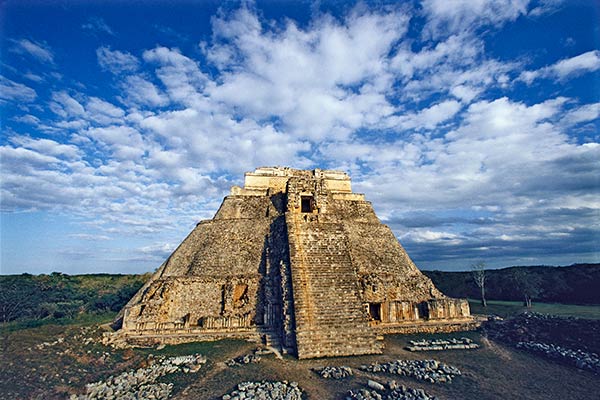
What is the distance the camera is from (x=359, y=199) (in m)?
27.5

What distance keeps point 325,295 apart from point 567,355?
10.1 meters

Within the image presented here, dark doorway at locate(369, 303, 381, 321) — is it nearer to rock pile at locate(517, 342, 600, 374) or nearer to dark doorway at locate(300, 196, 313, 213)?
rock pile at locate(517, 342, 600, 374)

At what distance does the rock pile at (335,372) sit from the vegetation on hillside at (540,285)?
74.3 feet

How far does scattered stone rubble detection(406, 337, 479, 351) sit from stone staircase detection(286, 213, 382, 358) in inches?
81.4

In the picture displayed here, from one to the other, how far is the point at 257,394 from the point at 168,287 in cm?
1055

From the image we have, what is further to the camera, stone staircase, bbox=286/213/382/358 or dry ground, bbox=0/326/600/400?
stone staircase, bbox=286/213/382/358

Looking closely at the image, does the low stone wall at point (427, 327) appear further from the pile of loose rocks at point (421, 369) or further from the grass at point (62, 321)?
the grass at point (62, 321)

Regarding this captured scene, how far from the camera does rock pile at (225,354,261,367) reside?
12359 mm

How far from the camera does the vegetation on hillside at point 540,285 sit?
90.3 feet

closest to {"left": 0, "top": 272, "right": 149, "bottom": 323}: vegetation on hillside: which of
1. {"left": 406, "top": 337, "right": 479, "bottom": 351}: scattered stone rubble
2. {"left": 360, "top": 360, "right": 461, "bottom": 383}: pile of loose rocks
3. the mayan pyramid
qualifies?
the mayan pyramid

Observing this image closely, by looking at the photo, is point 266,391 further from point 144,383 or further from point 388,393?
point 144,383

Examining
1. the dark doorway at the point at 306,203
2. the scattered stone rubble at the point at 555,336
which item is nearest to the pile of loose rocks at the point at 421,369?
the scattered stone rubble at the point at 555,336

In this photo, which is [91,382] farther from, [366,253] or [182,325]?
[366,253]

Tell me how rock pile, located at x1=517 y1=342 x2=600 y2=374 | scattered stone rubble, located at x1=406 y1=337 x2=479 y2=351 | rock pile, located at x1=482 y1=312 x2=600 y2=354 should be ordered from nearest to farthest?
rock pile, located at x1=517 y1=342 x2=600 y2=374, rock pile, located at x1=482 y1=312 x2=600 y2=354, scattered stone rubble, located at x1=406 y1=337 x2=479 y2=351
